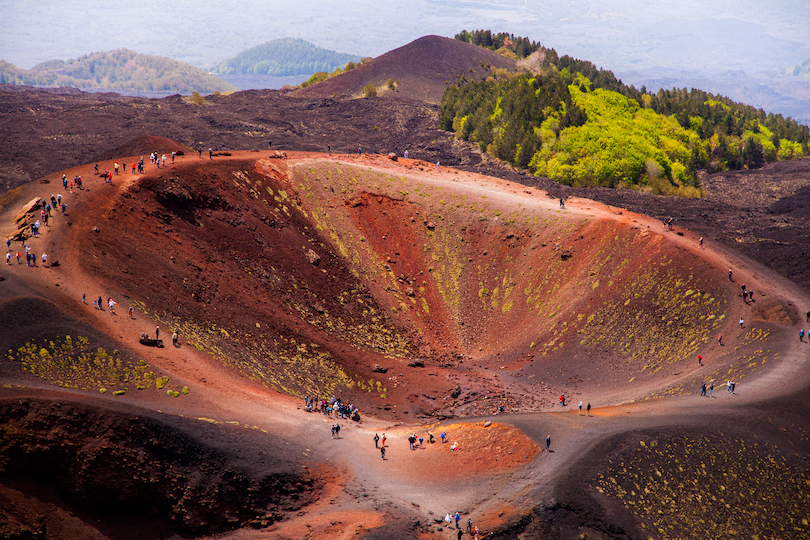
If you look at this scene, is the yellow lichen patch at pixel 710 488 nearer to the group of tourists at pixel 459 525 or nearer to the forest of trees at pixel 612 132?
the group of tourists at pixel 459 525

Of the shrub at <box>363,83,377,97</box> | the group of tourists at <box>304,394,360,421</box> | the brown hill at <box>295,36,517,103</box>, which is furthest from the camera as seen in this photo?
the brown hill at <box>295,36,517,103</box>

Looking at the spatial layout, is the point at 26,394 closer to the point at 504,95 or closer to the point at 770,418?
the point at 770,418

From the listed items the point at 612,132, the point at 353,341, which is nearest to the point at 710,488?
the point at 353,341

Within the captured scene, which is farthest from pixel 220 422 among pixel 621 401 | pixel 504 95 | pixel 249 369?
pixel 504 95

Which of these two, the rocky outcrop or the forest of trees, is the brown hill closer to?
the forest of trees

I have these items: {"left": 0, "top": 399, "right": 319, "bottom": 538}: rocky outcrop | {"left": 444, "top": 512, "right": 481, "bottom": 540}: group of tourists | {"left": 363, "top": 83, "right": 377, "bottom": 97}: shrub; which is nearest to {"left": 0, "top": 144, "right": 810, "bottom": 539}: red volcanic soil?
{"left": 0, "top": 399, "right": 319, "bottom": 538}: rocky outcrop

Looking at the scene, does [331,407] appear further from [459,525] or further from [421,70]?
[421,70]
